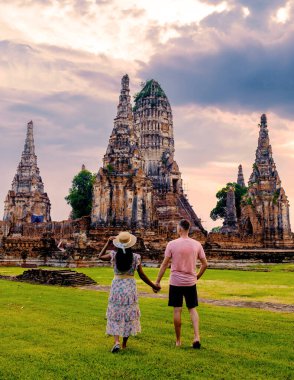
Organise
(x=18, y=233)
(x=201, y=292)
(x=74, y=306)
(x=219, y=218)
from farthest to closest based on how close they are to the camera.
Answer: (x=219, y=218) → (x=18, y=233) → (x=201, y=292) → (x=74, y=306)

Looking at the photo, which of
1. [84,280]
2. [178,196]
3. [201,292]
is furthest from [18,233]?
[201,292]

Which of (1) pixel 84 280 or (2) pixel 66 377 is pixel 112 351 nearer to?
(2) pixel 66 377

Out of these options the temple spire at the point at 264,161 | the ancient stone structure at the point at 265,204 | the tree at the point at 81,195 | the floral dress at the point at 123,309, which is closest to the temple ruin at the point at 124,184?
the ancient stone structure at the point at 265,204

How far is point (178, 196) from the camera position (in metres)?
63.6

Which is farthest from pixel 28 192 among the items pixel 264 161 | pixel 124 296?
pixel 124 296

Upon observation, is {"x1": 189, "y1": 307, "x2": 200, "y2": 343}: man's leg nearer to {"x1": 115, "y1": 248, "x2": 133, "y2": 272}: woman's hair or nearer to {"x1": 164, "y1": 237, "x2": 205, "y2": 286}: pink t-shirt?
{"x1": 164, "y1": 237, "x2": 205, "y2": 286}: pink t-shirt

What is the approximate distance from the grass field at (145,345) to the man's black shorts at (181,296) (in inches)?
25.1

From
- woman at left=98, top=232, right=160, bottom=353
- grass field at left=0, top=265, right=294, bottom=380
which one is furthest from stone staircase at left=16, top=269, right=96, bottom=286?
woman at left=98, top=232, right=160, bottom=353

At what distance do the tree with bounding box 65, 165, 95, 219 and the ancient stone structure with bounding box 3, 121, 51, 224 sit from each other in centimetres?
473

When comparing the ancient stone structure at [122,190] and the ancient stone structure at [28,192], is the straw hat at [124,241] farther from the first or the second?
the ancient stone structure at [28,192]

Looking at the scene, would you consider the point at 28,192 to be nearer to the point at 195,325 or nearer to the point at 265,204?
the point at 265,204

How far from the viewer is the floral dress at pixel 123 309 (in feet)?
22.3

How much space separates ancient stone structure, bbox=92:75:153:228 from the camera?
4019 cm

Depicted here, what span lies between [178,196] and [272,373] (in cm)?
5828
